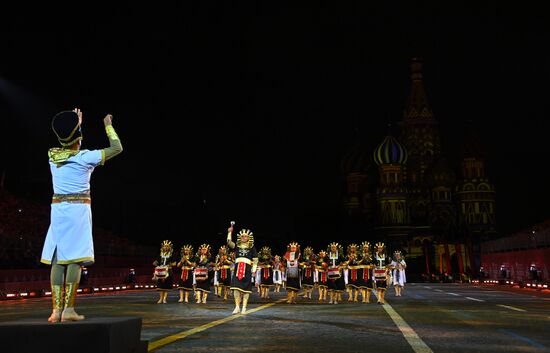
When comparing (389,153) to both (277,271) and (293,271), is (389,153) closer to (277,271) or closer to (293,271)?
(277,271)

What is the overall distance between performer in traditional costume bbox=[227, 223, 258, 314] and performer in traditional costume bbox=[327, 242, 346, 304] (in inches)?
235

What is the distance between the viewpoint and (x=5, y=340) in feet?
19.0

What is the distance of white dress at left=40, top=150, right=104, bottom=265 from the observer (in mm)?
6758

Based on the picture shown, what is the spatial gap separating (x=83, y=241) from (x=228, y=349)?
2.90 meters

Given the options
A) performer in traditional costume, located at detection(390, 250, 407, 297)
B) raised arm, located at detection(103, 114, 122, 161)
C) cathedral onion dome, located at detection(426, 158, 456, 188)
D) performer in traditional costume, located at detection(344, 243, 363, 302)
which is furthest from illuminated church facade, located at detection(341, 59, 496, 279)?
raised arm, located at detection(103, 114, 122, 161)

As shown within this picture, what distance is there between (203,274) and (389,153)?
282 ft

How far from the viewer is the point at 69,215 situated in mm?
6871

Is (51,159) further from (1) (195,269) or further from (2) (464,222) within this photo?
(2) (464,222)

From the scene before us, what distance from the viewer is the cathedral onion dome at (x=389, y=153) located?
10650cm

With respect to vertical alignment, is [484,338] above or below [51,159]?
below

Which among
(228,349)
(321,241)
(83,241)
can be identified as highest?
(321,241)

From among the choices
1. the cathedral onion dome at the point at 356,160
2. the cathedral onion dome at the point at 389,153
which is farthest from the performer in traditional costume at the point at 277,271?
the cathedral onion dome at the point at 356,160

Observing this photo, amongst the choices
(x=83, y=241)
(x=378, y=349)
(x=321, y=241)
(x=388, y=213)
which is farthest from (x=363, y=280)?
(x=388, y=213)

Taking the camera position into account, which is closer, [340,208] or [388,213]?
[388,213]
